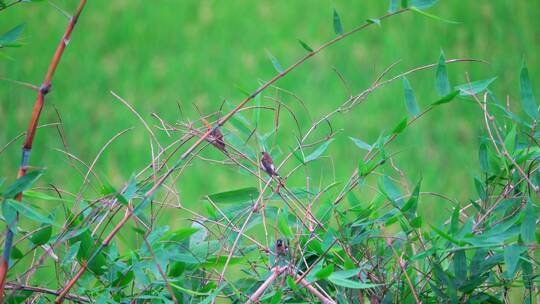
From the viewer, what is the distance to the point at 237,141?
1.17 meters

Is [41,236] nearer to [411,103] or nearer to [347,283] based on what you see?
[347,283]

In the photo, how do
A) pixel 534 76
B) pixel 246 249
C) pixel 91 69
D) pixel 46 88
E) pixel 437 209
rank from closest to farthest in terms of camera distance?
pixel 46 88 < pixel 246 249 < pixel 437 209 < pixel 534 76 < pixel 91 69

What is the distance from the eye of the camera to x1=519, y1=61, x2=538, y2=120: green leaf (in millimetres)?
1081

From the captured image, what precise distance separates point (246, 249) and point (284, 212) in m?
0.09

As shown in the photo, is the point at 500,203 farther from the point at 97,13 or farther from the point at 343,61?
the point at 97,13

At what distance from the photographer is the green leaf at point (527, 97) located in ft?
3.55

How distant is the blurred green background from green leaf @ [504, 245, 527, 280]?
247 cm

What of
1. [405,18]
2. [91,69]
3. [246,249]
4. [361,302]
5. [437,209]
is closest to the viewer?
[361,302]

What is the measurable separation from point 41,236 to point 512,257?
0.63 metres

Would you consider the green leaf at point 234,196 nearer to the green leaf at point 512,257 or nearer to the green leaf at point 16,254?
the green leaf at point 16,254

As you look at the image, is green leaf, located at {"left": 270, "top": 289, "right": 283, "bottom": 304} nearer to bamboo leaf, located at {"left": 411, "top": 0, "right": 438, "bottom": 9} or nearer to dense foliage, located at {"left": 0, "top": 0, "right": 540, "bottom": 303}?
dense foliage, located at {"left": 0, "top": 0, "right": 540, "bottom": 303}

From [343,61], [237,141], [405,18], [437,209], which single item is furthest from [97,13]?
[237,141]

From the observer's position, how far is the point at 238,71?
426cm

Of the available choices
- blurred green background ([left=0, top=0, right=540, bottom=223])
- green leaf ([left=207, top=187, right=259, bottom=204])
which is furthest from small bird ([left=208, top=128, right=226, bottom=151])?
blurred green background ([left=0, top=0, right=540, bottom=223])
